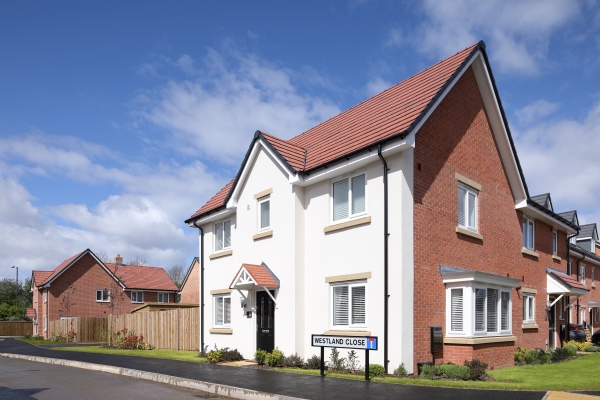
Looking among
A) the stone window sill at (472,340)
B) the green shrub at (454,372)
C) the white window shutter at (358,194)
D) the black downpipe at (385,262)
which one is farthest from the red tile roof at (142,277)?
the green shrub at (454,372)

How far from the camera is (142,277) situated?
185 ft

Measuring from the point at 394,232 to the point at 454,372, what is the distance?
363 cm

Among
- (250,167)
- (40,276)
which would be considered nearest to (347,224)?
(250,167)

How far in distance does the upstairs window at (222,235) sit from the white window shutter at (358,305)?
748 cm

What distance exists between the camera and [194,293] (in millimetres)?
51469

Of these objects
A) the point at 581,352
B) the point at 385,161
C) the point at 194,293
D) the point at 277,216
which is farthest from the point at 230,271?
the point at 194,293

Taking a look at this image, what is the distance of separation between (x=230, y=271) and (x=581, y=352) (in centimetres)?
1480

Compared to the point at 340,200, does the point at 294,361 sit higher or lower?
lower

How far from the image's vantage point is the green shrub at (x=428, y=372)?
13.2 m

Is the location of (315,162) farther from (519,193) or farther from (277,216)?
(519,193)

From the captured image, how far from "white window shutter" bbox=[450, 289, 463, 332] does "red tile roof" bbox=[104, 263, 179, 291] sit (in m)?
43.0

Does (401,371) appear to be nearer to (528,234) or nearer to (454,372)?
(454,372)

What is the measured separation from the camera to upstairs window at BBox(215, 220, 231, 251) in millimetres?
21547

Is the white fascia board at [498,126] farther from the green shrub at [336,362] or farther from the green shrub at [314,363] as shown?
the green shrub at [314,363]
